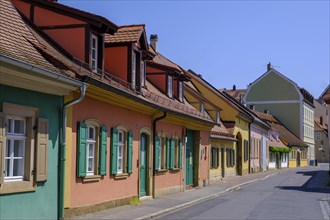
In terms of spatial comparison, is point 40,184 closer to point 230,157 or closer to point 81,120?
point 81,120

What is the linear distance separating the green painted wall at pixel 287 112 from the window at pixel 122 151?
5924 centimetres

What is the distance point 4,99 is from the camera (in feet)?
35.1

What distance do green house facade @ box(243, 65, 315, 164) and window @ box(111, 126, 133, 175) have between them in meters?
Answer: 58.0

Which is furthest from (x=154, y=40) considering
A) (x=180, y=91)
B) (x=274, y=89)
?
(x=274, y=89)

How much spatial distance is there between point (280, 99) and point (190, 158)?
49905 mm

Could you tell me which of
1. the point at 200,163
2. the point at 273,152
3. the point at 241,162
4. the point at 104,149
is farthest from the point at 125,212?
the point at 273,152

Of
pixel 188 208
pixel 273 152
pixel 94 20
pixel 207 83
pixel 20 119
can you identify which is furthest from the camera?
pixel 273 152

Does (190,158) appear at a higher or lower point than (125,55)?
lower

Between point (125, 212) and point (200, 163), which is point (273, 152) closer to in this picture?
point (200, 163)

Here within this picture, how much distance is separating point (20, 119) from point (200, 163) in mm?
17735

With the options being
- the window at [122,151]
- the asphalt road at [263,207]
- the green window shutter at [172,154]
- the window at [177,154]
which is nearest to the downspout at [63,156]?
the window at [122,151]

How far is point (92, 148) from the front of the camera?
50.2ft

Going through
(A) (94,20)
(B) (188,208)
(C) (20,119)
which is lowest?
(B) (188,208)

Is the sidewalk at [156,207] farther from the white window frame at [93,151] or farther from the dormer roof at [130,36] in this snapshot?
the dormer roof at [130,36]
